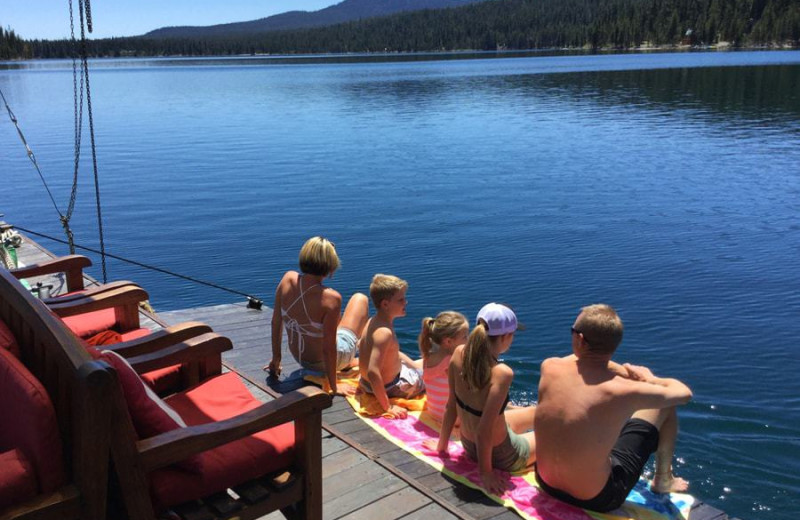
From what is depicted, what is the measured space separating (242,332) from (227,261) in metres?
5.95

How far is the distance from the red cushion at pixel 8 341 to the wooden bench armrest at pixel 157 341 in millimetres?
985

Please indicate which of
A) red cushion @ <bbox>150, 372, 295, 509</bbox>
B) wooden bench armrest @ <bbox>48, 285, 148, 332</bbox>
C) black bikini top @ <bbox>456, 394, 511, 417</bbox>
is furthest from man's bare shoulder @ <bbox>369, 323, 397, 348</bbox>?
wooden bench armrest @ <bbox>48, 285, 148, 332</bbox>

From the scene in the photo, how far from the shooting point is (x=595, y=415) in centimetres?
355

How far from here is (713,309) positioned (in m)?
9.27

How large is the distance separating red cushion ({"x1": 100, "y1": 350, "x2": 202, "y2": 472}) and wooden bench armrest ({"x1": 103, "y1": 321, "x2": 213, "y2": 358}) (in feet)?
3.55

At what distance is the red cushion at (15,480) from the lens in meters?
2.33

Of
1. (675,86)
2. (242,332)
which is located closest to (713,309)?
(242,332)

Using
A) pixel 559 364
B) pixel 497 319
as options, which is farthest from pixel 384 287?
pixel 559 364

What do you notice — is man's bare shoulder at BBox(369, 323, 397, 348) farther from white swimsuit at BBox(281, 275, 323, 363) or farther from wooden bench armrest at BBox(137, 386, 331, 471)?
wooden bench armrest at BBox(137, 386, 331, 471)

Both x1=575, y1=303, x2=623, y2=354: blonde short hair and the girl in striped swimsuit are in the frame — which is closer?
x1=575, y1=303, x2=623, y2=354: blonde short hair

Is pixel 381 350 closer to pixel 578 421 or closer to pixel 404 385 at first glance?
pixel 404 385

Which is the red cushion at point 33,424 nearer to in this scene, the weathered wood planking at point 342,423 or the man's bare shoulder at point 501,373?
the weathered wood planking at point 342,423

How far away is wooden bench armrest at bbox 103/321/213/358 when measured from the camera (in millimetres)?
3805

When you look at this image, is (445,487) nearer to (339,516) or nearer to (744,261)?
(339,516)
